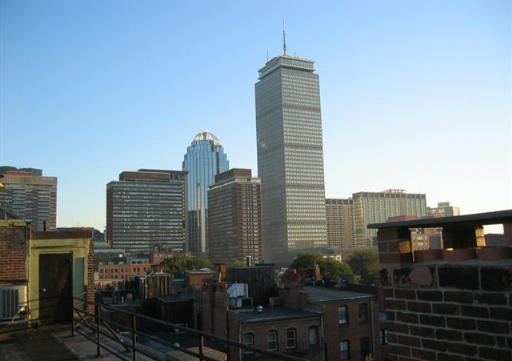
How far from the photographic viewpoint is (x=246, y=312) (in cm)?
3111

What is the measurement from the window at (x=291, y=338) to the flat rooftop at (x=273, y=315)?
32.2 inches

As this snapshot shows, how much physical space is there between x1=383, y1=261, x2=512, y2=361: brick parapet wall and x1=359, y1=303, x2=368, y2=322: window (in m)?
30.9

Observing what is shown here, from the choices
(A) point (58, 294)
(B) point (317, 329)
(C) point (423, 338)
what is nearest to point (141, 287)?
(B) point (317, 329)

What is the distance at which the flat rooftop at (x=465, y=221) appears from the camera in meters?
4.22

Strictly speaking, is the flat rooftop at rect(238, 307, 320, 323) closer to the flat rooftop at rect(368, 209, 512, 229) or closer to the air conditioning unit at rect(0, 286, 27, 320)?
the air conditioning unit at rect(0, 286, 27, 320)

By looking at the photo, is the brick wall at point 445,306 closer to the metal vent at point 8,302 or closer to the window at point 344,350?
the metal vent at point 8,302

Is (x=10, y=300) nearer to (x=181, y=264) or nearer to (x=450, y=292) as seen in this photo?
(x=450, y=292)

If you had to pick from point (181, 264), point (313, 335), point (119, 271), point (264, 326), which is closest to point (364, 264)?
point (181, 264)

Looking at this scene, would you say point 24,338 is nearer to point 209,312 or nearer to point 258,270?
point 209,312

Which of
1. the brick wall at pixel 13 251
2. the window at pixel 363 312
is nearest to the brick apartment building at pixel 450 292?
the brick wall at pixel 13 251

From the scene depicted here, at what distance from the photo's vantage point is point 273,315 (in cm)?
3030

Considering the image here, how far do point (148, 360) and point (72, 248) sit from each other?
5.75m

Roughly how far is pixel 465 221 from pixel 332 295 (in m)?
31.7

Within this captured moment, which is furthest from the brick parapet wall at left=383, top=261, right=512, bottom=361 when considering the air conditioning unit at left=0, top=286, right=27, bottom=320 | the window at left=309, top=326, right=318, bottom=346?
the window at left=309, top=326, right=318, bottom=346
